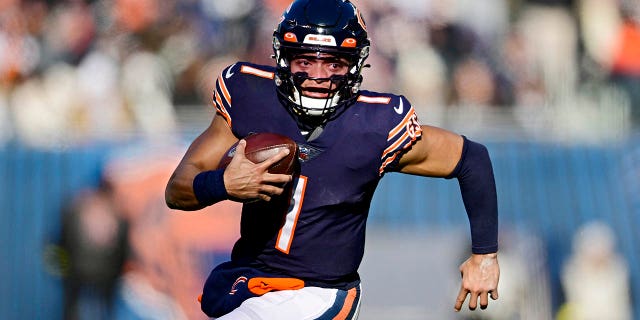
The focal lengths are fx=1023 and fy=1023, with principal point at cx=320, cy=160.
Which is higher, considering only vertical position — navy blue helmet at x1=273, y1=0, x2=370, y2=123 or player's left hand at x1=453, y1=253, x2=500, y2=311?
navy blue helmet at x1=273, y1=0, x2=370, y2=123

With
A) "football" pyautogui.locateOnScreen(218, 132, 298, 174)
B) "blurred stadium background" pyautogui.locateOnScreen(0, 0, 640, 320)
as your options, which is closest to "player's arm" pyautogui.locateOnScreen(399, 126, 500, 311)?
"football" pyautogui.locateOnScreen(218, 132, 298, 174)

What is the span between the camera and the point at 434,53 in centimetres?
868

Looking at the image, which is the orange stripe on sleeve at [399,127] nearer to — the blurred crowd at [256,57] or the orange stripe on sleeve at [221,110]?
the orange stripe on sleeve at [221,110]

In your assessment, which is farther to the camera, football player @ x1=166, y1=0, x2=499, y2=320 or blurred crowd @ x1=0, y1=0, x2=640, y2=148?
Result: blurred crowd @ x1=0, y1=0, x2=640, y2=148

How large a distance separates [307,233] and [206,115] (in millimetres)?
4493

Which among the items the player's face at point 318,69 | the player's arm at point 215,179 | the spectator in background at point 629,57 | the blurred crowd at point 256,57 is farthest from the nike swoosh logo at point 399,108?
the spectator in background at point 629,57

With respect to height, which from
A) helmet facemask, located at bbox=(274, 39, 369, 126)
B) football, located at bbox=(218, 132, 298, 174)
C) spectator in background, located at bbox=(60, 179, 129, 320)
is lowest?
spectator in background, located at bbox=(60, 179, 129, 320)

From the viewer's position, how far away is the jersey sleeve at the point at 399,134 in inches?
165

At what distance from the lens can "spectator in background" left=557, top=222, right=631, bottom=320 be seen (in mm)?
8344

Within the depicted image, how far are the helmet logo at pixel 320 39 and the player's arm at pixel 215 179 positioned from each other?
546 mm

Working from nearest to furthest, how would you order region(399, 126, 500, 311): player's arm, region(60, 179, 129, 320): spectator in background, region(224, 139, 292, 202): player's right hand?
region(224, 139, 292, 202): player's right hand < region(399, 126, 500, 311): player's arm < region(60, 179, 129, 320): spectator in background

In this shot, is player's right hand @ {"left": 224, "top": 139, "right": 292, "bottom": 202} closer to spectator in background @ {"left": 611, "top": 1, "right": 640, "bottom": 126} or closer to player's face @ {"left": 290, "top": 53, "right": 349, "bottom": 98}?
player's face @ {"left": 290, "top": 53, "right": 349, "bottom": 98}

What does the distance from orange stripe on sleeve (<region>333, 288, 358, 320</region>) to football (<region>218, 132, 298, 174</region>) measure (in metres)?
0.69

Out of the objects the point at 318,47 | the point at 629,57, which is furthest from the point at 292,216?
the point at 629,57
